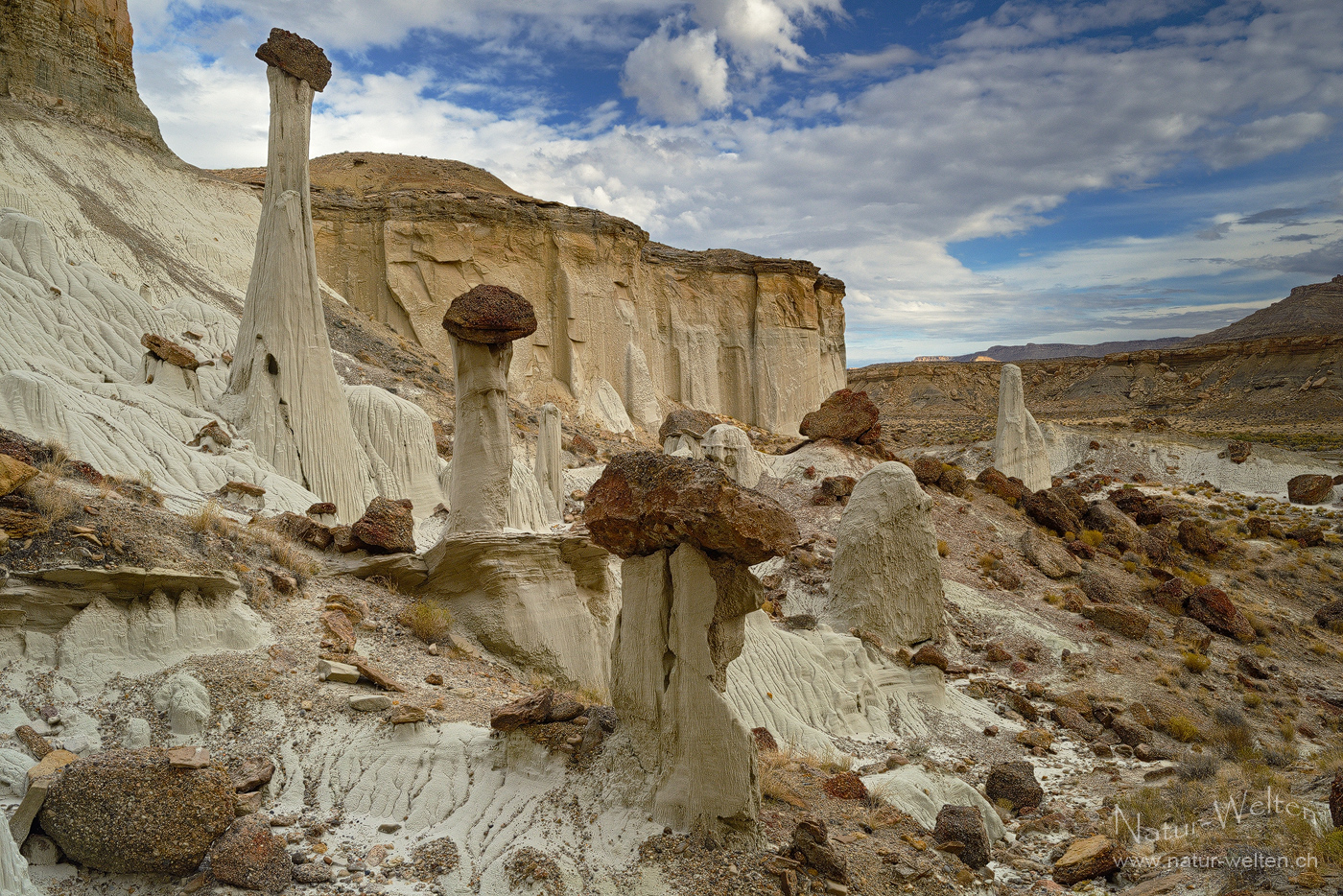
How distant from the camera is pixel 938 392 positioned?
3177 inches

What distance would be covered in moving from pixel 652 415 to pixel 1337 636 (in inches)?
1154

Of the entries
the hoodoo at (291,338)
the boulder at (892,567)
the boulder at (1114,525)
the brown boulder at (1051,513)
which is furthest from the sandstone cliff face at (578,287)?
the boulder at (892,567)

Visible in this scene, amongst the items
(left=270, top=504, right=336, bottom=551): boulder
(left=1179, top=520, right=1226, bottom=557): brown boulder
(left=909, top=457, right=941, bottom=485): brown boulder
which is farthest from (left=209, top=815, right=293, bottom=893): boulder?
(left=1179, top=520, right=1226, bottom=557): brown boulder

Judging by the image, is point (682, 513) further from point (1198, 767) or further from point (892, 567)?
point (892, 567)

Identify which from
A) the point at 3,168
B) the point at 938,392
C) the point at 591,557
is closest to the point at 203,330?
the point at 3,168

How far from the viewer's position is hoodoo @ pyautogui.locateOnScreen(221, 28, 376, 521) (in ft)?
47.8

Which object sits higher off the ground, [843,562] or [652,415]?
[652,415]

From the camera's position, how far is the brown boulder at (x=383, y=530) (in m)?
9.84

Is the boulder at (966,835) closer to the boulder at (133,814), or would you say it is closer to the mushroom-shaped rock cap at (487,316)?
the boulder at (133,814)

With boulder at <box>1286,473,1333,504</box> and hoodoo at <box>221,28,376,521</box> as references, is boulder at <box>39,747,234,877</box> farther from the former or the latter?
boulder at <box>1286,473,1333,504</box>

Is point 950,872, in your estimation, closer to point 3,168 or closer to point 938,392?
point 3,168

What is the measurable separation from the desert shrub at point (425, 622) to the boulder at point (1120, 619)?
557 inches

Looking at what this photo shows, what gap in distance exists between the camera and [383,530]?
389 inches

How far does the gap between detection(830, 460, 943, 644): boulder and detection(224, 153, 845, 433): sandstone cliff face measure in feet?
83.3
